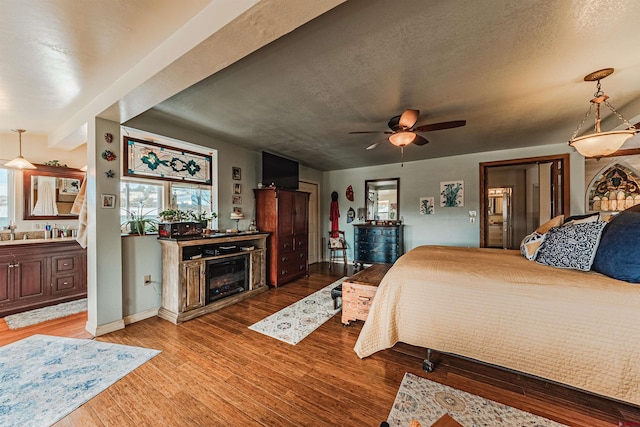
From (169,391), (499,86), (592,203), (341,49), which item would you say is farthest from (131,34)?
(592,203)

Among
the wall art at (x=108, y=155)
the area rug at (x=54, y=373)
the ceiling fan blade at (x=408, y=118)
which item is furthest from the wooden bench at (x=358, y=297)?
the wall art at (x=108, y=155)

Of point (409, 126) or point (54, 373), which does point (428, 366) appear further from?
point (54, 373)

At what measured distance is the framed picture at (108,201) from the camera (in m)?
2.52

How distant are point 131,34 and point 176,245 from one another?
6.82ft

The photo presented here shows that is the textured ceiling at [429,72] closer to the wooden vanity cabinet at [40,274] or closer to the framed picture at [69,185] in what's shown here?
the framed picture at [69,185]

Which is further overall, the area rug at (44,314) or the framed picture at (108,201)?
the area rug at (44,314)

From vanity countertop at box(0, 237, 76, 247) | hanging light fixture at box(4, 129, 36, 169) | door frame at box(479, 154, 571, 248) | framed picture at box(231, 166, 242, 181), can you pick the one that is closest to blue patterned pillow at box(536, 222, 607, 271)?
door frame at box(479, 154, 571, 248)

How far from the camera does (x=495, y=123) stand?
315 cm

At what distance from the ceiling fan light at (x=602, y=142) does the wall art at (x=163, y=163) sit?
14.8 feet

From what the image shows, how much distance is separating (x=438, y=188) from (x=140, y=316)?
18.0 ft

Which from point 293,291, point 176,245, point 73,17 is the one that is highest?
point 73,17

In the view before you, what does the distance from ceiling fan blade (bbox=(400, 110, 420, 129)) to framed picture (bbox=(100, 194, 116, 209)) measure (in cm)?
320

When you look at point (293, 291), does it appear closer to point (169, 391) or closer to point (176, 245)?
point (176, 245)

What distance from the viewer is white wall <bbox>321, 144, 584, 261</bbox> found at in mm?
4086
